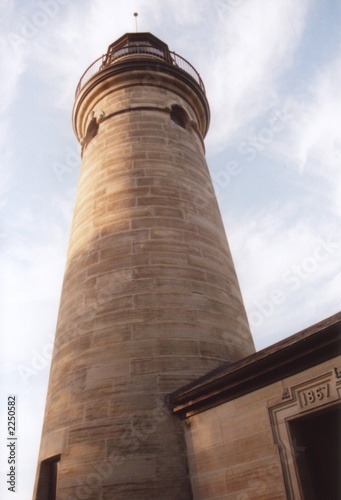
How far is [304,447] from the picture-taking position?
5039 mm

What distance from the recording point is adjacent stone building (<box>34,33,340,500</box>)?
16.9 feet

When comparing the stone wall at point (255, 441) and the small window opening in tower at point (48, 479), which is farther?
the small window opening in tower at point (48, 479)

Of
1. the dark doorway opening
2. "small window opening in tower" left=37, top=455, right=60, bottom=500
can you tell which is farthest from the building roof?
"small window opening in tower" left=37, top=455, right=60, bottom=500

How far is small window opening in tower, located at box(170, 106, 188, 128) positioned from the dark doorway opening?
355 inches

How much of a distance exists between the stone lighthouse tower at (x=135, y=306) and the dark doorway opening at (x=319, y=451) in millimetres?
1771

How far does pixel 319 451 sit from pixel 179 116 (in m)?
9.60

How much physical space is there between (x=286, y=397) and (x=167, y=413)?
1977 mm

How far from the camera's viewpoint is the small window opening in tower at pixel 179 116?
12.2m

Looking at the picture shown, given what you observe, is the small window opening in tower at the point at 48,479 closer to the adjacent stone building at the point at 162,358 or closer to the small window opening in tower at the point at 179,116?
the adjacent stone building at the point at 162,358

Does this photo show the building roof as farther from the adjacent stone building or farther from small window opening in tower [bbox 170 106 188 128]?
small window opening in tower [bbox 170 106 188 128]

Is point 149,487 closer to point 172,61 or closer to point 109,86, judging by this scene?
point 109,86

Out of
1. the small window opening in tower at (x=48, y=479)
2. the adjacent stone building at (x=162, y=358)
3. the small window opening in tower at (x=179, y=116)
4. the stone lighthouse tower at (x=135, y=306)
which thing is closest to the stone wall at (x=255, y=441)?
the adjacent stone building at (x=162, y=358)

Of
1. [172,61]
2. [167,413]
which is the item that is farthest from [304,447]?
[172,61]

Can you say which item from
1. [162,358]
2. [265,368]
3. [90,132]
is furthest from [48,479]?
[90,132]
